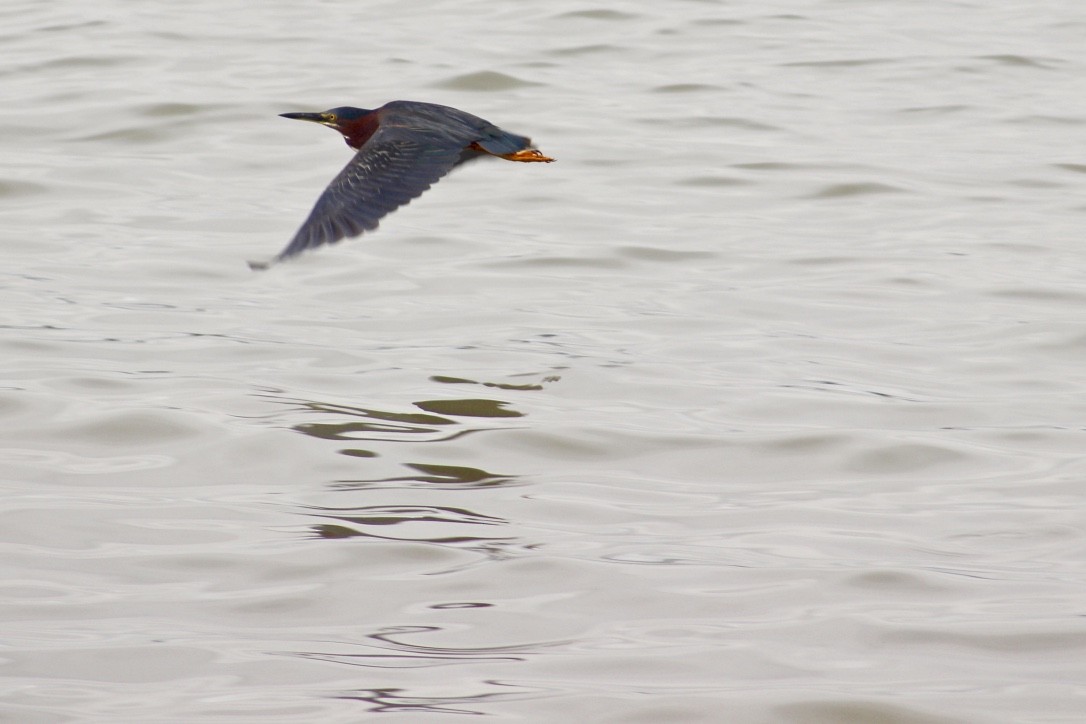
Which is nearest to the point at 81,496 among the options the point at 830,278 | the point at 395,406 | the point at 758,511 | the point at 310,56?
the point at 395,406

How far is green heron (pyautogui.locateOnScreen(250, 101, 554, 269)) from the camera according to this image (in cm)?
536

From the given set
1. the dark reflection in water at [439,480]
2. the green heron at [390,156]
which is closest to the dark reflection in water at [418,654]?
the dark reflection in water at [439,480]

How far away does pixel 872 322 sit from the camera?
21.2ft

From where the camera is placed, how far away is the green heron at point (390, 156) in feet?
17.6

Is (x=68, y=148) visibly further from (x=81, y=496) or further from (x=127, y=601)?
(x=127, y=601)

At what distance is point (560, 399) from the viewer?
18.1 feet

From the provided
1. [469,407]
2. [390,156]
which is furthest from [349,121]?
[469,407]

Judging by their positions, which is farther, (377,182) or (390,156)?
(390,156)

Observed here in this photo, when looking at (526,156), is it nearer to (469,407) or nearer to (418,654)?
(469,407)

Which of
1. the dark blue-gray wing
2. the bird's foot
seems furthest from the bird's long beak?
the bird's foot

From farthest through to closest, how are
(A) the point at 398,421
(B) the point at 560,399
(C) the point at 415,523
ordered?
(B) the point at 560,399 < (A) the point at 398,421 < (C) the point at 415,523

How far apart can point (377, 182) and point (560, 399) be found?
1.00 meters

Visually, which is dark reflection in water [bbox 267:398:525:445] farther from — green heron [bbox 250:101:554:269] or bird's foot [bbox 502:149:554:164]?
bird's foot [bbox 502:149:554:164]

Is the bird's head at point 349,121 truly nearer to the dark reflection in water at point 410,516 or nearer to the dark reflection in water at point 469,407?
the dark reflection in water at point 469,407
